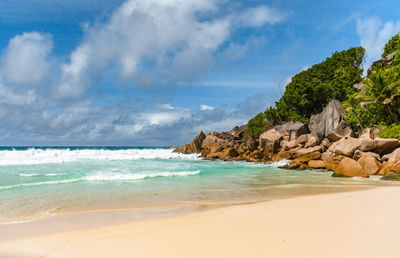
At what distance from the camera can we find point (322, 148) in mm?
23703

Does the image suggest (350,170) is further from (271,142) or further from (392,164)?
(271,142)

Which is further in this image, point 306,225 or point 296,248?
point 306,225

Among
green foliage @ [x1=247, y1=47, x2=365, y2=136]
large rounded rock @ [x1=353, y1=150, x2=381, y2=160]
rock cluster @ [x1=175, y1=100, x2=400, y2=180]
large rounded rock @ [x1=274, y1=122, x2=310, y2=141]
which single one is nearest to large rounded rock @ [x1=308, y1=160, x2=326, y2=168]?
rock cluster @ [x1=175, y1=100, x2=400, y2=180]

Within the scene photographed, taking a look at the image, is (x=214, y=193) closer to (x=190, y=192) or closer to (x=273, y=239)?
(x=190, y=192)

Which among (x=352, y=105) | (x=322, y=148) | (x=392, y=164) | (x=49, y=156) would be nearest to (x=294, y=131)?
(x=352, y=105)

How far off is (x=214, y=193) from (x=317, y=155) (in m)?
15.4

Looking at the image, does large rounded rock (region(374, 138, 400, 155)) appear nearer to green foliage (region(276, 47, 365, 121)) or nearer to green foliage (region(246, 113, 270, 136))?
green foliage (region(276, 47, 365, 121))

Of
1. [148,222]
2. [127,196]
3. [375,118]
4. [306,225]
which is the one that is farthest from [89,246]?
[375,118]

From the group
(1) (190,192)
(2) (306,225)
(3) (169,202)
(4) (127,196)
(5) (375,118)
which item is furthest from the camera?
(5) (375,118)

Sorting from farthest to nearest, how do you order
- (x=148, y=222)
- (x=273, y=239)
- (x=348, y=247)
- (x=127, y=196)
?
(x=127, y=196)
(x=148, y=222)
(x=273, y=239)
(x=348, y=247)

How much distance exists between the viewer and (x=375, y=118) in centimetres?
2584

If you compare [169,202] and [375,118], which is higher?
[375,118]

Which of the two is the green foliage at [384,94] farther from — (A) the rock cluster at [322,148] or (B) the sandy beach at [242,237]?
(B) the sandy beach at [242,237]

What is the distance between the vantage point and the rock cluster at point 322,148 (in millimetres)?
15398
